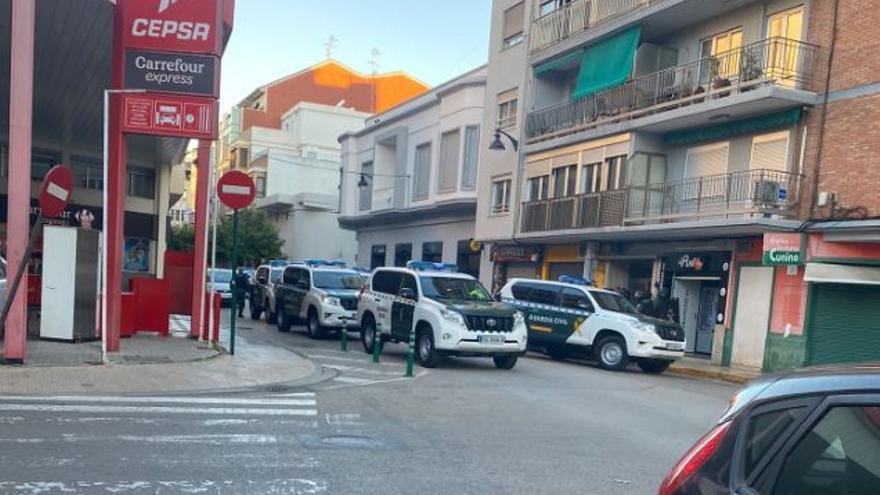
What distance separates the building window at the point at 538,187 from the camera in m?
27.1

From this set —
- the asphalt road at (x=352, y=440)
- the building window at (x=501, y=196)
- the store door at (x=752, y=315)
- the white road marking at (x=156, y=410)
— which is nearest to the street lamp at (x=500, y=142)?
the building window at (x=501, y=196)

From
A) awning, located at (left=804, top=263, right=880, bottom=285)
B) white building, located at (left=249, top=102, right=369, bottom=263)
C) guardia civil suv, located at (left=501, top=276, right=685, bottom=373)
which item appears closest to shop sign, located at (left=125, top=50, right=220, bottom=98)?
guardia civil suv, located at (left=501, top=276, right=685, bottom=373)

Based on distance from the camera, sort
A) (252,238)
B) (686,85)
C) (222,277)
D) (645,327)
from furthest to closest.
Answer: (252,238) → (222,277) → (686,85) → (645,327)

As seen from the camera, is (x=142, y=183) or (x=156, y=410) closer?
(x=156, y=410)

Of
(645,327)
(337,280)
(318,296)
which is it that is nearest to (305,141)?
(337,280)

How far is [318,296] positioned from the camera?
19.2 meters

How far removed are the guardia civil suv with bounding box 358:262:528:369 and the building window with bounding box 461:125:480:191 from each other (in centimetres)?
1514

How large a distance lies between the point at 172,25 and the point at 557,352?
11619mm

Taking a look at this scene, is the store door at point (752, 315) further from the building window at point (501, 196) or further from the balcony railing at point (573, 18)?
the building window at point (501, 196)

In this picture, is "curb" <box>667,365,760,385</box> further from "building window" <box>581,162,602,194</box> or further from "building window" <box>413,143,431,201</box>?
"building window" <box>413,143,431,201</box>

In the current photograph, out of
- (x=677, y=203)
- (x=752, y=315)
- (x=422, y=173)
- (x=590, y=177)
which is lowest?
(x=752, y=315)

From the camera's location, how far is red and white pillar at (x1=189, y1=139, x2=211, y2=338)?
49.3 feet

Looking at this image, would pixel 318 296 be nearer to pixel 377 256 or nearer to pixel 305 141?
pixel 377 256

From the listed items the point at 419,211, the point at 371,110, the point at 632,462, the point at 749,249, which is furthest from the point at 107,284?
the point at 371,110
